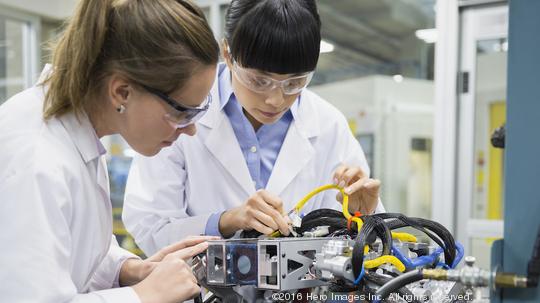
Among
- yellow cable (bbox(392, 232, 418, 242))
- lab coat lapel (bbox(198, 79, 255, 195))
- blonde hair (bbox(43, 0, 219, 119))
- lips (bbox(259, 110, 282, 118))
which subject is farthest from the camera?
lab coat lapel (bbox(198, 79, 255, 195))

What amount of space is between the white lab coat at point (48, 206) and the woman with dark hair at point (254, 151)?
35cm

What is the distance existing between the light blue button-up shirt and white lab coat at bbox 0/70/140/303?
521mm

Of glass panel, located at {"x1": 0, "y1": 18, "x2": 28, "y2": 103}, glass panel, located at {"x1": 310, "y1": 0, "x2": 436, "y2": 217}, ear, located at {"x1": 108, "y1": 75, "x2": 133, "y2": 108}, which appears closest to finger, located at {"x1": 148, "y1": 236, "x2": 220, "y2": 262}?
ear, located at {"x1": 108, "y1": 75, "x2": 133, "y2": 108}

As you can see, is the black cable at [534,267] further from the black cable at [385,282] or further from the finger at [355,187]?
the finger at [355,187]

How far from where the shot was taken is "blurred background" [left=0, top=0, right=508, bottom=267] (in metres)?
2.91

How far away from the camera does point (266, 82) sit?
1193 millimetres

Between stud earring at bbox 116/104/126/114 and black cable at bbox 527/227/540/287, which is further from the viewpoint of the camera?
stud earring at bbox 116/104/126/114

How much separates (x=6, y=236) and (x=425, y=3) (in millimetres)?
3238

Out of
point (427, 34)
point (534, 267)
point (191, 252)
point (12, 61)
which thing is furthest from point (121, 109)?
point (12, 61)

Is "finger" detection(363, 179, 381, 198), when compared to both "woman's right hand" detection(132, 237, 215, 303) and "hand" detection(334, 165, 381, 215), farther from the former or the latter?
"woman's right hand" detection(132, 237, 215, 303)

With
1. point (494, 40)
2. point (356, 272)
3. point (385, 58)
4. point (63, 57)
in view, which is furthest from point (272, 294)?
point (385, 58)

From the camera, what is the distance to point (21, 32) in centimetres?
417

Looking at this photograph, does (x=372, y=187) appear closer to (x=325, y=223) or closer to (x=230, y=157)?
(x=325, y=223)

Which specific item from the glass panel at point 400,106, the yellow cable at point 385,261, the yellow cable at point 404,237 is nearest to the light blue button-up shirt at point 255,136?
the yellow cable at point 404,237
